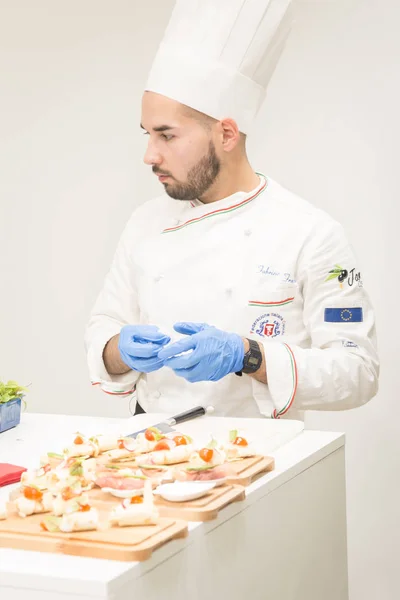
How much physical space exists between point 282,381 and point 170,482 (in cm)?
75

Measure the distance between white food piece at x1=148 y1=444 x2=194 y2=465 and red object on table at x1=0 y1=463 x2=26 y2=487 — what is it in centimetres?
23

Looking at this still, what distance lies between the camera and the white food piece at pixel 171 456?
4.70 feet

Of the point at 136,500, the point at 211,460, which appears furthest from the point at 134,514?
A: the point at 211,460

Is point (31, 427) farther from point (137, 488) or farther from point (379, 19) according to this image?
point (379, 19)

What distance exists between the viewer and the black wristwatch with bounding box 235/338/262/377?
2051 mm

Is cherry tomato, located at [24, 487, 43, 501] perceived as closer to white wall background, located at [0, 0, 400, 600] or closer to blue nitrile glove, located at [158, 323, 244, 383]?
blue nitrile glove, located at [158, 323, 244, 383]

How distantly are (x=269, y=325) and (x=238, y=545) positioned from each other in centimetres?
90

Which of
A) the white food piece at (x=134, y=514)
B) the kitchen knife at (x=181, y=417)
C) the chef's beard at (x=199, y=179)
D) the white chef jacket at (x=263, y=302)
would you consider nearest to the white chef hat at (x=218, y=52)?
the chef's beard at (x=199, y=179)

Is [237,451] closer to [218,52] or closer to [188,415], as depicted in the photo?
[188,415]

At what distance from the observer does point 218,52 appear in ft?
7.52

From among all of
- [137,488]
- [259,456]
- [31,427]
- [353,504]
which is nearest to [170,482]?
[137,488]

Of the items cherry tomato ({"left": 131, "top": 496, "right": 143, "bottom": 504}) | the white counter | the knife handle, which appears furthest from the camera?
the knife handle

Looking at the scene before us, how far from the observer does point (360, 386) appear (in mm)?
2176

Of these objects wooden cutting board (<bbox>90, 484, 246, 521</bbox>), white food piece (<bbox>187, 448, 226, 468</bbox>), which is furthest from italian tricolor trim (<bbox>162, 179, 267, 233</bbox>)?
wooden cutting board (<bbox>90, 484, 246, 521</bbox>)
